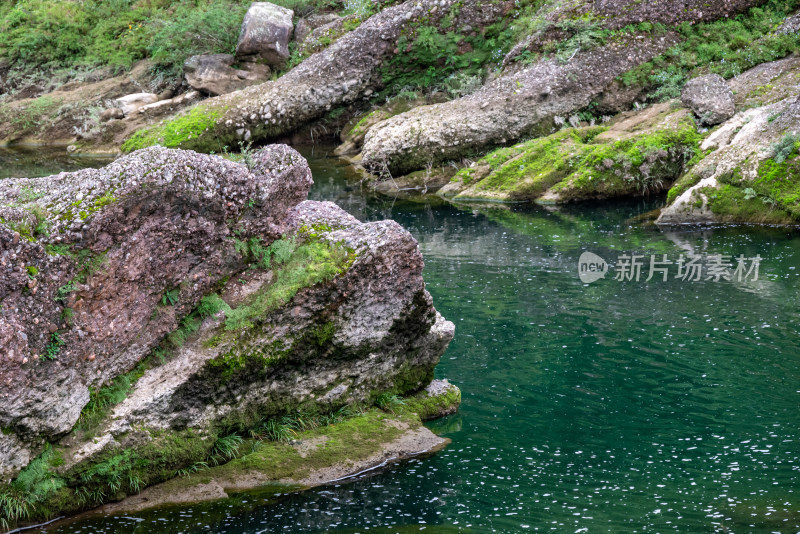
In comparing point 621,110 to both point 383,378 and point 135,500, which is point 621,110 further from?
point 135,500

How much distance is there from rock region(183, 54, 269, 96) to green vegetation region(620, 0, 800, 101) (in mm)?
15893

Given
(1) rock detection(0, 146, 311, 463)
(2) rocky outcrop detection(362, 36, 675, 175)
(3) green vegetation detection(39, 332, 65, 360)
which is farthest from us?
(2) rocky outcrop detection(362, 36, 675, 175)

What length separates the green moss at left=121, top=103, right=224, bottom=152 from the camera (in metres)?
29.0

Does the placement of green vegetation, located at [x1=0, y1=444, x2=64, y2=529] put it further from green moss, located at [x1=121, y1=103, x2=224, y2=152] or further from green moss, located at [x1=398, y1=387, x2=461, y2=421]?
green moss, located at [x1=121, y1=103, x2=224, y2=152]

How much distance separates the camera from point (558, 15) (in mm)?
28453

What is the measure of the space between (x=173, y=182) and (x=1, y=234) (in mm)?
1863

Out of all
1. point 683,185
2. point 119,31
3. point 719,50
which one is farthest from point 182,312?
point 119,31

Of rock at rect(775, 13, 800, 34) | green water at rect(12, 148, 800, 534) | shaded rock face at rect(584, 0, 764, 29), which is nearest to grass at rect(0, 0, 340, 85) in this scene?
shaded rock face at rect(584, 0, 764, 29)

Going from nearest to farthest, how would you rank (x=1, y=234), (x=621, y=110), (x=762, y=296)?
(x=1, y=234) → (x=762, y=296) → (x=621, y=110)

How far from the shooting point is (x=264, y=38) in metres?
34.7

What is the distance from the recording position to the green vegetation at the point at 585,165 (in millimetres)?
22578

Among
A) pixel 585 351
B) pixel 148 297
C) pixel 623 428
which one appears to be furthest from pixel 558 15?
pixel 148 297

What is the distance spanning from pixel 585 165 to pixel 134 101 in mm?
20662

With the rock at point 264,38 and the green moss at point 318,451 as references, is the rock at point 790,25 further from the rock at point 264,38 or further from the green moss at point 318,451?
the green moss at point 318,451
